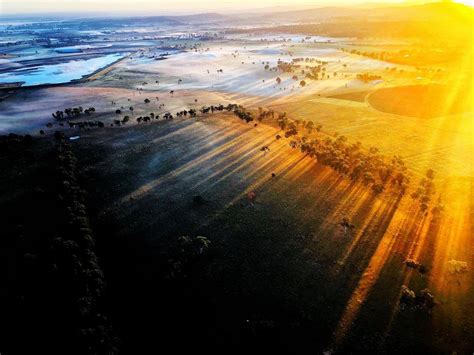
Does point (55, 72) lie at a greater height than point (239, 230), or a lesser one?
lesser

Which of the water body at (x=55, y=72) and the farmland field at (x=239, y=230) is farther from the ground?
the farmland field at (x=239, y=230)

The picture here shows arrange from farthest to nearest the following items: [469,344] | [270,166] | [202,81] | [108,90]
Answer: [202,81] → [108,90] → [270,166] → [469,344]

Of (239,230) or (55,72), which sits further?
(55,72)

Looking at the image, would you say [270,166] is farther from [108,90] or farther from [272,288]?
[108,90]

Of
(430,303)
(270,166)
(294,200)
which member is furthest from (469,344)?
(270,166)

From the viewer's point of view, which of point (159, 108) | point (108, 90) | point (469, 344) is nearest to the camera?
point (469, 344)

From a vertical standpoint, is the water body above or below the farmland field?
below

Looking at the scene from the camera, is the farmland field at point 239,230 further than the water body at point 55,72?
No

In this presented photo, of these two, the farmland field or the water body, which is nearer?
the farmland field
